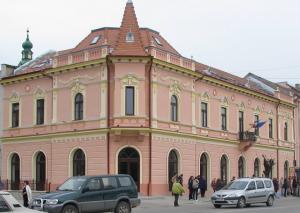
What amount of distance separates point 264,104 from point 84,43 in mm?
19901

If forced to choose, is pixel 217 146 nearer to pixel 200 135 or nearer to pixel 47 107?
pixel 200 135

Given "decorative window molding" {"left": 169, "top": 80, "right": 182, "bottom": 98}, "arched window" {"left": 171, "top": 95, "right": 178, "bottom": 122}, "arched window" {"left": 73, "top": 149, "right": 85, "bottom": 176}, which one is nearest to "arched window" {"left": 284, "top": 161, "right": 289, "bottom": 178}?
"arched window" {"left": 171, "top": 95, "right": 178, "bottom": 122}

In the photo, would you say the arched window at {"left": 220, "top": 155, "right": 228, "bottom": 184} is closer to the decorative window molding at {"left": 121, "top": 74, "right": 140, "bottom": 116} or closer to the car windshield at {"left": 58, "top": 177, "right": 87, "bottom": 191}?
the decorative window molding at {"left": 121, "top": 74, "right": 140, "bottom": 116}

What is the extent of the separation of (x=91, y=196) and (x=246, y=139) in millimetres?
27924

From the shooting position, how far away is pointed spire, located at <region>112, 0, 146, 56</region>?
36812 millimetres

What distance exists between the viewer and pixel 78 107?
3903 centimetres


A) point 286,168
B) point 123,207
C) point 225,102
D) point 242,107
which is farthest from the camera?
point 286,168

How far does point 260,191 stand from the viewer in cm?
3080

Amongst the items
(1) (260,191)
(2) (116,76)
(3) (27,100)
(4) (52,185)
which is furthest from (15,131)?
(1) (260,191)

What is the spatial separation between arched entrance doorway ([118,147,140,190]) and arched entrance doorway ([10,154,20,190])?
409 inches

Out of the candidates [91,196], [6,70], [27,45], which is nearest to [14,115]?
[6,70]

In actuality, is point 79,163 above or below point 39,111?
below

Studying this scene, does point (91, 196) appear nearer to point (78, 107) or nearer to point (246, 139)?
point (78, 107)

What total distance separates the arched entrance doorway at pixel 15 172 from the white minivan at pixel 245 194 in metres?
18.5
